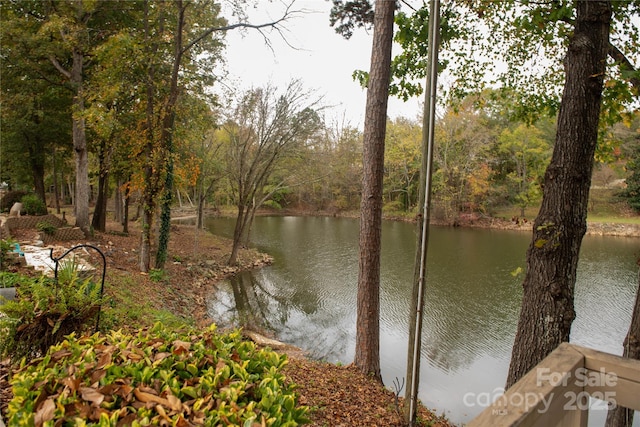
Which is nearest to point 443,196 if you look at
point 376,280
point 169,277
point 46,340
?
point 169,277

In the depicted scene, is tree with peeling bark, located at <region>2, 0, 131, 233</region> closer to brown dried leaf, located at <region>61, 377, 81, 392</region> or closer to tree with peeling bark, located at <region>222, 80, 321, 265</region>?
tree with peeling bark, located at <region>222, 80, 321, 265</region>

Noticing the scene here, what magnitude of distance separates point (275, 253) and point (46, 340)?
14312 millimetres

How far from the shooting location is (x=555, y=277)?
3.01 m

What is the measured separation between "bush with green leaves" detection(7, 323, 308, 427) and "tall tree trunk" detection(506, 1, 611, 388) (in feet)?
7.51

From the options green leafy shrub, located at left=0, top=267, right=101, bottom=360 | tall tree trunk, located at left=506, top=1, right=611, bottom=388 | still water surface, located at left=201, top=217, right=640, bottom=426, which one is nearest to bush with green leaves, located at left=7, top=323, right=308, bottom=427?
green leafy shrub, located at left=0, top=267, right=101, bottom=360

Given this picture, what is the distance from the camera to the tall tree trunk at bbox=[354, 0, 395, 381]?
4543 mm

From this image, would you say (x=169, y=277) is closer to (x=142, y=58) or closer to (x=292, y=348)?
(x=292, y=348)

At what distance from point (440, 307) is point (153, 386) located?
899cm

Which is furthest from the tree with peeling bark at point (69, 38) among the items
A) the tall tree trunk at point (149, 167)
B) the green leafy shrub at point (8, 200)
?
the green leafy shrub at point (8, 200)

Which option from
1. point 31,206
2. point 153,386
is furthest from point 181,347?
point 31,206

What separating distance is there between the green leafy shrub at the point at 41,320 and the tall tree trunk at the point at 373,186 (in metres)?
2.98

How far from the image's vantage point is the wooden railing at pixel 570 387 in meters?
1.07

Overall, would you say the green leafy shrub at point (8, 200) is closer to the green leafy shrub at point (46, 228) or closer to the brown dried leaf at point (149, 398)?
the green leafy shrub at point (46, 228)

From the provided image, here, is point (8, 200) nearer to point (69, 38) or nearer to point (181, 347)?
point (69, 38)
